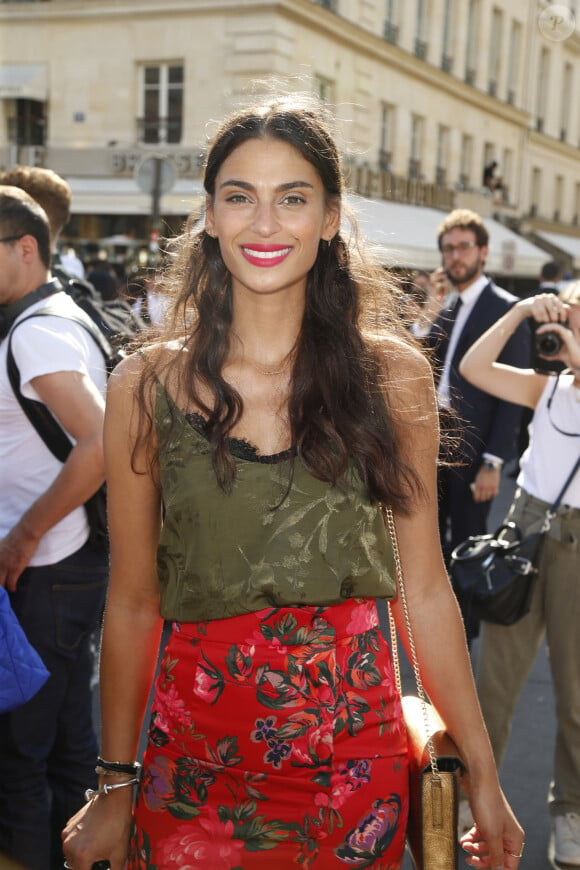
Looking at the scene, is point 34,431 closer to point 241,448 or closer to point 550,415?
point 241,448

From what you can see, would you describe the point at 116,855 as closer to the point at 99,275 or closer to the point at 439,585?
the point at 439,585

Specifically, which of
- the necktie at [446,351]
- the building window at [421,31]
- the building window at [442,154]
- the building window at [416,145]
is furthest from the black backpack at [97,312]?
the building window at [442,154]

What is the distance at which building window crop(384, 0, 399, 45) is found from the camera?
27.9m

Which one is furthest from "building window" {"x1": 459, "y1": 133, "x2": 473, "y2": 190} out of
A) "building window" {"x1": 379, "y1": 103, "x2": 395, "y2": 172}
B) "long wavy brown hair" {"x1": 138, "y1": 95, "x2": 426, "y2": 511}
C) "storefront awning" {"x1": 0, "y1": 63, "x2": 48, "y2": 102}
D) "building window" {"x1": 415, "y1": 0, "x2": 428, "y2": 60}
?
"long wavy brown hair" {"x1": 138, "y1": 95, "x2": 426, "y2": 511}

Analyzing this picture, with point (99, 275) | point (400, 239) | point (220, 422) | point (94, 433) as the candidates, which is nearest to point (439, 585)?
point (220, 422)

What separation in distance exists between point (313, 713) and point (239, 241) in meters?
0.94

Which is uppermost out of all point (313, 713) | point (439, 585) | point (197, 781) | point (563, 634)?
point (439, 585)

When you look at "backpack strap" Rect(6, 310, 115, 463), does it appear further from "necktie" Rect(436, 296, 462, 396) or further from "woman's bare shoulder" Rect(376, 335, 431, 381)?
"necktie" Rect(436, 296, 462, 396)

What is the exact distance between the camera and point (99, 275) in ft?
41.6

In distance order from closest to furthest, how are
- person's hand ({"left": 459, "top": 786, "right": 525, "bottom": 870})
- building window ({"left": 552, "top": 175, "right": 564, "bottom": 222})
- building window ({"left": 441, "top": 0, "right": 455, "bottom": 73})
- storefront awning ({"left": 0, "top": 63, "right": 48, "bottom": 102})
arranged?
person's hand ({"left": 459, "top": 786, "right": 525, "bottom": 870}) < storefront awning ({"left": 0, "top": 63, "right": 48, "bottom": 102}) < building window ({"left": 441, "top": 0, "right": 455, "bottom": 73}) < building window ({"left": 552, "top": 175, "right": 564, "bottom": 222})

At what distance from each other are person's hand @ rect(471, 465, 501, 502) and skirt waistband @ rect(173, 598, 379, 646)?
12.8 feet

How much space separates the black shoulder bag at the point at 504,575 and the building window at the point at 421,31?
90.6 ft

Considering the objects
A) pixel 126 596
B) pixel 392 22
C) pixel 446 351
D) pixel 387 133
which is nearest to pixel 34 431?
pixel 126 596

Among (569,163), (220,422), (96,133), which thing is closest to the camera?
(220,422)
